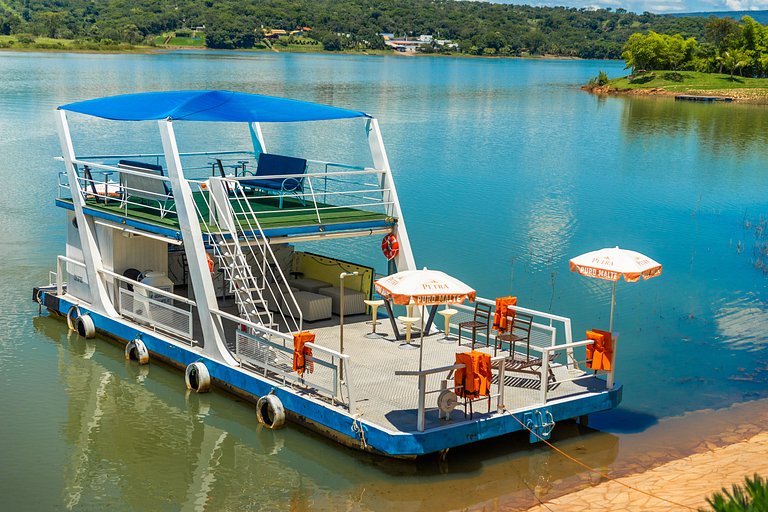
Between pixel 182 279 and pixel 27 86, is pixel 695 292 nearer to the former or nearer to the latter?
pixel 182 279

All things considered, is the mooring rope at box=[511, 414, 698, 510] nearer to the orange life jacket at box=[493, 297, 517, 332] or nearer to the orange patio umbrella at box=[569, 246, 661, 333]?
the orange patio umbrella at box=[569, 246, 661, 333]

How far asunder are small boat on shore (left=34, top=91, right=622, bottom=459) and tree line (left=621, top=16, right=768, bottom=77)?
100593 mm

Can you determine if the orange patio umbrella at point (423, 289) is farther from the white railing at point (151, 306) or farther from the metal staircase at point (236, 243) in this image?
the white railing at point (151, 306)

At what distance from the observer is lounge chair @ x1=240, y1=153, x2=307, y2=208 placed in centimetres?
1934

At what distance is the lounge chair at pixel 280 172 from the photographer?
19342 mm

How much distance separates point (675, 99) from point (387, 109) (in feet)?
131

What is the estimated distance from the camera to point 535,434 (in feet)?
46.1

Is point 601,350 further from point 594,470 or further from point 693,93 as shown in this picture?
point 693,93

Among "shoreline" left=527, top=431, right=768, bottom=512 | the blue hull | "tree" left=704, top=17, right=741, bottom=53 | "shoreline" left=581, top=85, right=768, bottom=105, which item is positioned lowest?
"shoreline" left=581, top=85, right=768, bottom=105

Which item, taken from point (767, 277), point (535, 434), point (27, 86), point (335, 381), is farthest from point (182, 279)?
point (27, 86)

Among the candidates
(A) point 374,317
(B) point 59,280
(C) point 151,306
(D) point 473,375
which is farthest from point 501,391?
(B) point 59,280

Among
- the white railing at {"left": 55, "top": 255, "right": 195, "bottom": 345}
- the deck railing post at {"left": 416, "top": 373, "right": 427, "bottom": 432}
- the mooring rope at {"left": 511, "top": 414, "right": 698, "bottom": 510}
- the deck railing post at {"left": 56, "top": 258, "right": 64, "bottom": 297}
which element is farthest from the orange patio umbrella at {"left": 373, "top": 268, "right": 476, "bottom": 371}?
the deck railing post at {"left": 56, "top": 258, "right": 64, "bottom": 297}

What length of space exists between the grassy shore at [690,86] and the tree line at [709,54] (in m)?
2.82

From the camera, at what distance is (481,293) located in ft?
76.6
